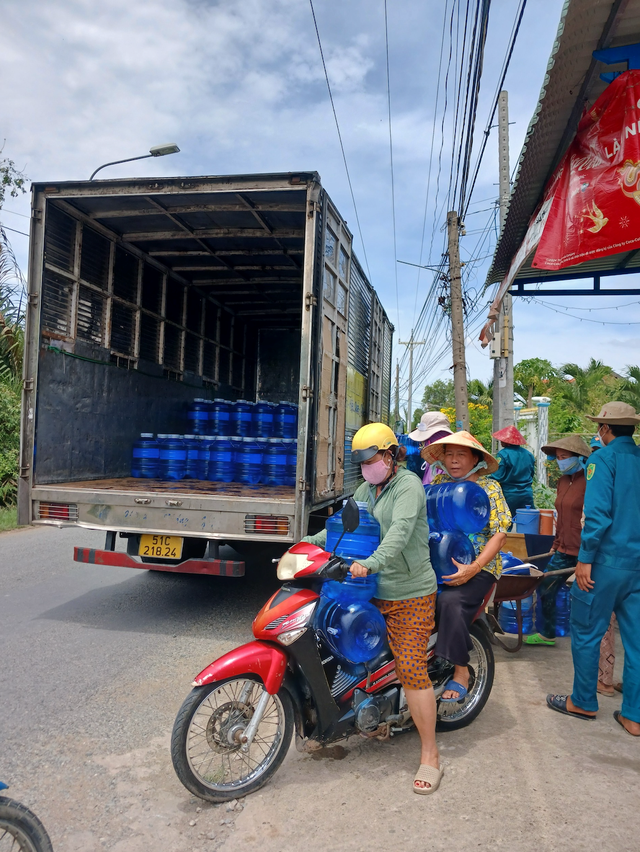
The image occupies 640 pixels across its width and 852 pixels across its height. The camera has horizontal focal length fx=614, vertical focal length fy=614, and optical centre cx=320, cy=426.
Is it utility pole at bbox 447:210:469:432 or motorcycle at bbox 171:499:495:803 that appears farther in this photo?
utility pole at bbox 447:210:469:432

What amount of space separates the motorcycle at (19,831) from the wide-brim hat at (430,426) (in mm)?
3316

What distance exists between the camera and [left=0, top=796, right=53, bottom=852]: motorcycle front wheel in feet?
5.76

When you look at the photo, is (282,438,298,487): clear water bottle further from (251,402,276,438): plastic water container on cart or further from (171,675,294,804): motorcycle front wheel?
(171,675,294,804): motorcycle front wheel

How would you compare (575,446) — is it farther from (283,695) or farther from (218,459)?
(218,459)

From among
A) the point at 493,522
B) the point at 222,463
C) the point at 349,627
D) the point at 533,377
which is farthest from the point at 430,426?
the point at 533,377

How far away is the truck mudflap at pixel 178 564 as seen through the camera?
16.1ft

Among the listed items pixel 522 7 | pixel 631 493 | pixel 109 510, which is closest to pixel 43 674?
pixel 109 510

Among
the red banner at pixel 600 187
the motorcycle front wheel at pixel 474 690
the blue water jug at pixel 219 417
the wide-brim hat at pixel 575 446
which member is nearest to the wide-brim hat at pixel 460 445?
the motorcycle front wheel at pixel 474 690

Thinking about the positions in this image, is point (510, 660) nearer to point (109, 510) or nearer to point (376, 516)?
point (376, 516)

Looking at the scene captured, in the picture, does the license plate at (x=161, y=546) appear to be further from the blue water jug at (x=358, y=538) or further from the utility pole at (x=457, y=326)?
the utility pole at (x=457, y=326)

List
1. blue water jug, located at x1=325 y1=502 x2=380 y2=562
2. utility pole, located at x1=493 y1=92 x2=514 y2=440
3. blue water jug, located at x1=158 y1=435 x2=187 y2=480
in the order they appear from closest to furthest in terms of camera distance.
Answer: blue water jug, located at x1=325 y1=502 x2=380 y2=562 < blue water jug, located at x1=158 y1=435 x2=187 y2=480 < utility pole, located at x1=493 y1=92 x2=514 y2=440

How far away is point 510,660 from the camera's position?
4.66 meters

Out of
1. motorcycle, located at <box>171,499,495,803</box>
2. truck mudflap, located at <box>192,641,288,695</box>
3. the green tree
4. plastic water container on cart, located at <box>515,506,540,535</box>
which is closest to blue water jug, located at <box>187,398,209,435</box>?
plastic water container on cart, located at <box>515,506,540,535</box>

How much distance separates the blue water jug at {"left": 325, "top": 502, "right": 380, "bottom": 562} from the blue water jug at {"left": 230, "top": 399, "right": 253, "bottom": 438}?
4.97m
